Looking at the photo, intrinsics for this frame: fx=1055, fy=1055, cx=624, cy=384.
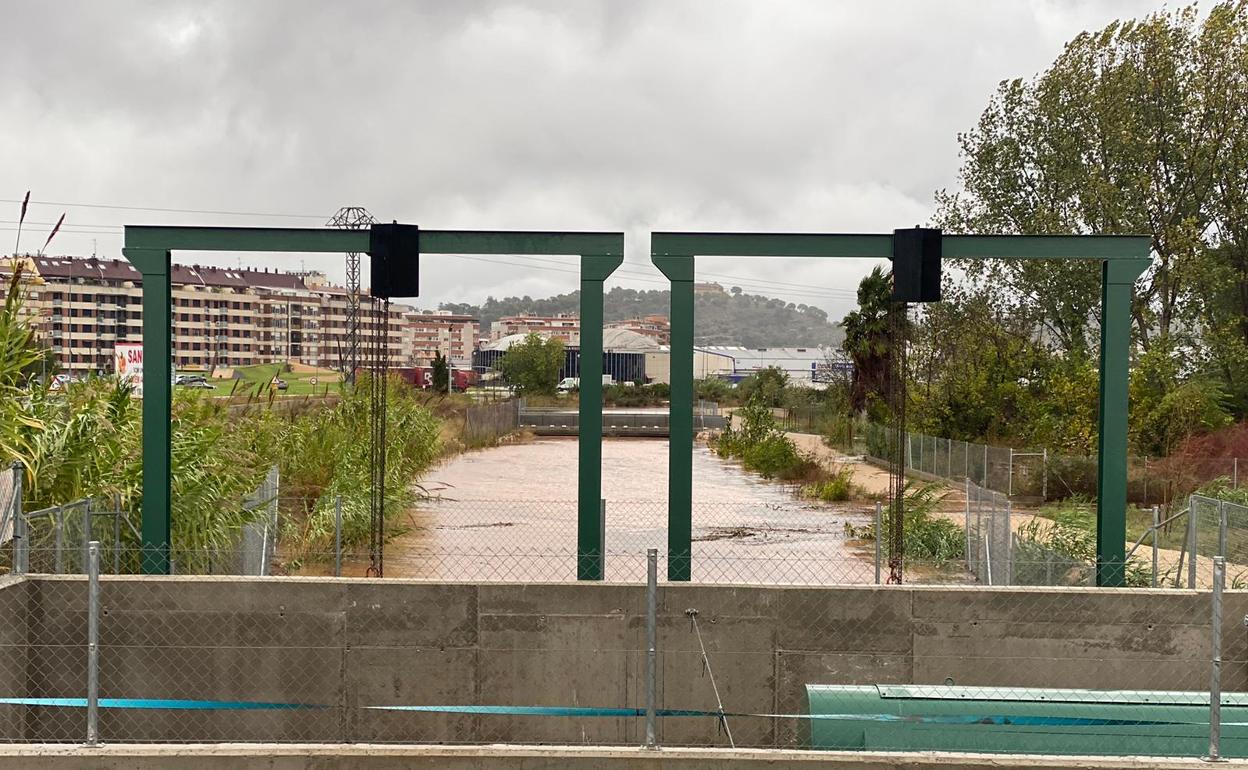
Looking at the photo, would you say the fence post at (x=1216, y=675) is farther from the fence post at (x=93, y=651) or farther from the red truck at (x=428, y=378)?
the red truck at (x=428, y=378)

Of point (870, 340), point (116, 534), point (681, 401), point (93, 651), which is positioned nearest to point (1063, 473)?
point (870, 340)

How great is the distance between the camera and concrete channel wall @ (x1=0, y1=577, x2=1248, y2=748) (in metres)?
7.88

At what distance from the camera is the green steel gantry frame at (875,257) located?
909 cm

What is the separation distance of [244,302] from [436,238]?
169m

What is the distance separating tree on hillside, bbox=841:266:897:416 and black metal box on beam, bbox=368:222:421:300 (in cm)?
2938

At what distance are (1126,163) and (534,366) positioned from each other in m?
64.5

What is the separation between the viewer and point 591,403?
911cm

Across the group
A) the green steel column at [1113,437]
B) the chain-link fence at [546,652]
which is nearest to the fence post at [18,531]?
the chain-link fence at [546,652]

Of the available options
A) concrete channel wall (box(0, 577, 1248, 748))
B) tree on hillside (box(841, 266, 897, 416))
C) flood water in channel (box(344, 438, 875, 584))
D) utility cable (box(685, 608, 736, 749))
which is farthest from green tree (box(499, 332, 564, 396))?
utility cable (box(685, 608, 736, 749))

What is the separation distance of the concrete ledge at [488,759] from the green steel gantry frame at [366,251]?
344 centimetres

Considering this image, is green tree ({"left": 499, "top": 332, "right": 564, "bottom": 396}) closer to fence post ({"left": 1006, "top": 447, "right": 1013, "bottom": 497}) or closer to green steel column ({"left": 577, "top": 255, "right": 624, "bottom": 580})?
fence post ({"left": 1006, "top": 447, "right": 1013, "bottom": 497})

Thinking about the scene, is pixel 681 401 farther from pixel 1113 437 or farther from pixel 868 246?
pixel 1113 437

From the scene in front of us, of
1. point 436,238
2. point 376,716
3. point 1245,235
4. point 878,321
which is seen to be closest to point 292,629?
point 376,716

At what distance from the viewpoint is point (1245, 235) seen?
110ft
